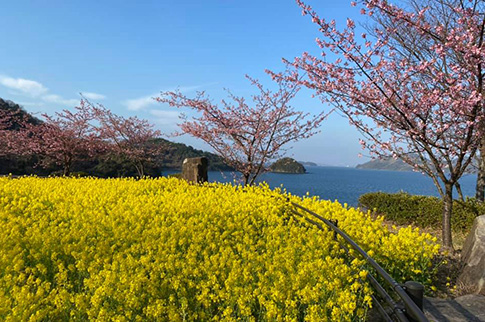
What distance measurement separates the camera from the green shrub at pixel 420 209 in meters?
10.2

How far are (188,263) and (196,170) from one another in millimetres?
7754

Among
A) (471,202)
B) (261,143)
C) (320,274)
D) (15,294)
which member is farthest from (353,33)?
(471,202)

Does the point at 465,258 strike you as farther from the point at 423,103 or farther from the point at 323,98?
the point at 323,98

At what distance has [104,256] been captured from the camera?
13.6ft

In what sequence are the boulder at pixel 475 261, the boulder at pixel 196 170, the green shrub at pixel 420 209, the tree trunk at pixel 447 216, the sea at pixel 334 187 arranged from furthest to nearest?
the sea at pixel 334 187
the boulder at pixel 196 170
the green shrub at pixel 420 209
the tree trunk at pixel 447 216
the boulder at pixel 475 261

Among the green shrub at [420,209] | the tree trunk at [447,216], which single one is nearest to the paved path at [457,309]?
the tree trunk at [447,216]

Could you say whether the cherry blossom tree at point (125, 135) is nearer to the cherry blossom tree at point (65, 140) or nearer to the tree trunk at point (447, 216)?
the cherry blossom tree at point (65, 140)

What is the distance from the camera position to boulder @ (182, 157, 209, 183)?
37.7 ft

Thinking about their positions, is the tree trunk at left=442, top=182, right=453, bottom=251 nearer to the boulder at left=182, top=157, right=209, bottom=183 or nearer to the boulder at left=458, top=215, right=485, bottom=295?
the boulder at left=458, top=215, right=485, bottom=295

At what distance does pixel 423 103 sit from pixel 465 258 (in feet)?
10.4

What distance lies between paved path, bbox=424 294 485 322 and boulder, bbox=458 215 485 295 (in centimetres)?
66

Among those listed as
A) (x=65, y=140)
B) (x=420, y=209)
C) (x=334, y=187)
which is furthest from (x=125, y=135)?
(x=334, y=187)

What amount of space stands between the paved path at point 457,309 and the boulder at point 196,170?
8324mm

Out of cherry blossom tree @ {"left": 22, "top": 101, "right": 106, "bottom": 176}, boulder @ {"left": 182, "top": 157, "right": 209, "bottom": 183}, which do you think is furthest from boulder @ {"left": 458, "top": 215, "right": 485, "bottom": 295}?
cherry blossom tree @ {"left": 22, "top": 101, "right": 106, "bottom": 176}
